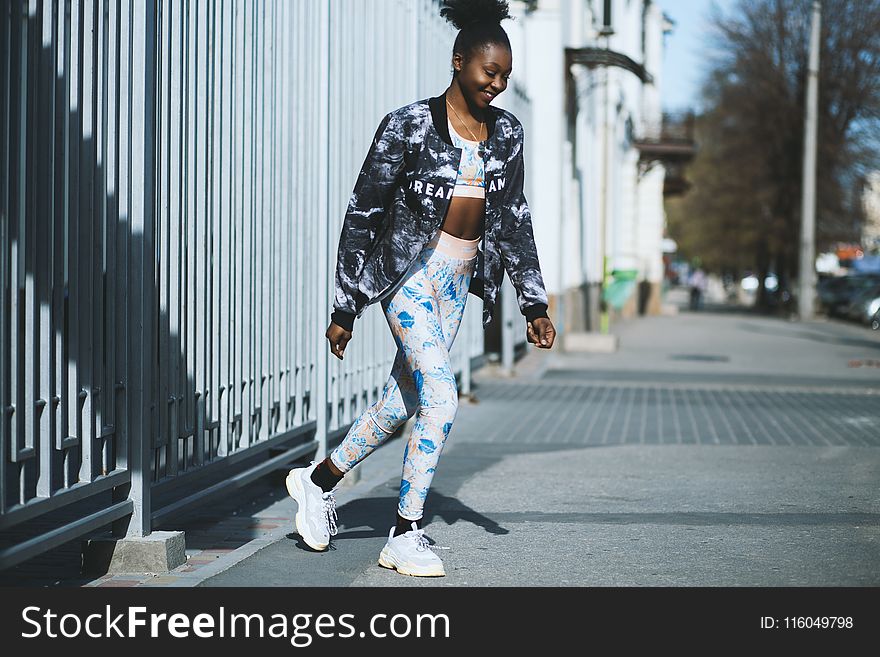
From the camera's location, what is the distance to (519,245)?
5254mm

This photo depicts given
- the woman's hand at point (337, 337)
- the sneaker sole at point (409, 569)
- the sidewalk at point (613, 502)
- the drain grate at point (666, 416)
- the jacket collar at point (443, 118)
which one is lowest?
the drain grate at point (666, 416)

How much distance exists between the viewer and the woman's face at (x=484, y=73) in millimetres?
4992

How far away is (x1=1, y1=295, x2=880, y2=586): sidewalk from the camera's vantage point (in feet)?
16.8

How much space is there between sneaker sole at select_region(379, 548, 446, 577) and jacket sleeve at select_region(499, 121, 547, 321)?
0.97m

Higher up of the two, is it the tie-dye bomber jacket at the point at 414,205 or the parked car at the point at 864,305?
the tie-dye bomber jacket at the point at 414,205

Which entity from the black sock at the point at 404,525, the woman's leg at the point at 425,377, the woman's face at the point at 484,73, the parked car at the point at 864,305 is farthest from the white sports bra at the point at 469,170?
the parked car at the point at 864,305

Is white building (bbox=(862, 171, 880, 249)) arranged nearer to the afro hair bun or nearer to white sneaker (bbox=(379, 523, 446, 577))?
the afro hair bun

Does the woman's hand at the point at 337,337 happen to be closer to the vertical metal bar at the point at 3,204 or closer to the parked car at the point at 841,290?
the vertical metal bar at the point at 3,204

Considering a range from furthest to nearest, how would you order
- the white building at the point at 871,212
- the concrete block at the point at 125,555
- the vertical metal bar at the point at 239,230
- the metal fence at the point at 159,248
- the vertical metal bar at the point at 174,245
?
the white building at the point at 871,212, the vertical metal bar at the point at 239,230, the vertical metal bar at the point at 174,245, the concrete block at the point at 125,555, the metal fence at the point at 159,248

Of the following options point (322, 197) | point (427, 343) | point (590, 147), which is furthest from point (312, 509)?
point (590, 147)

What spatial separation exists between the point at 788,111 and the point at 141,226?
4489 centimetres

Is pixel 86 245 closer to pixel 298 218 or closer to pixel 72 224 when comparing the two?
pixel 72 224

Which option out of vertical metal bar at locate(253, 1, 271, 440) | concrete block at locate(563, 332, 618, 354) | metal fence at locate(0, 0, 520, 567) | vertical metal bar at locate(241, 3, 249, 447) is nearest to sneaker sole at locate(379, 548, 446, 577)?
metal fence at locate(0, 0, 520, 567)

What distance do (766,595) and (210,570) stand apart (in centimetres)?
192
